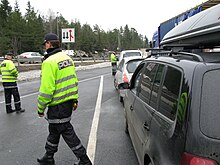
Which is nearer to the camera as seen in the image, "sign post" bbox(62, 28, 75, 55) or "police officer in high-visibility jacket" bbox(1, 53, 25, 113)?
"police officer in high-visibility jacket" bbox(1, 53, 25, 113)

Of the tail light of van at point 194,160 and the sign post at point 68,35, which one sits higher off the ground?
the sign post at point 68,35

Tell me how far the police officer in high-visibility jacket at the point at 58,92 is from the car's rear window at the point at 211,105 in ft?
7.41

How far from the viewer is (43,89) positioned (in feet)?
12.5

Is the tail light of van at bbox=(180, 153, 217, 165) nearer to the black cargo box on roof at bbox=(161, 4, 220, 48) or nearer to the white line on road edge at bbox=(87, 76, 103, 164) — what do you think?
the black cargo box on roof at bbox=(161, 4, 220, 48)

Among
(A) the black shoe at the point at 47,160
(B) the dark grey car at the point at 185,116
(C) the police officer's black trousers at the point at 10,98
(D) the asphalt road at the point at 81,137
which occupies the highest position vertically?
(B) the dark grey car at the point at 185,116

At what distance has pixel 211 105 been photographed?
6.77 ft

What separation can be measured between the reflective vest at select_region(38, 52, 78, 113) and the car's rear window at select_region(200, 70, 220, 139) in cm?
225

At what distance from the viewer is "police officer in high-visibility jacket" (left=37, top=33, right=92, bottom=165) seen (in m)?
3.79

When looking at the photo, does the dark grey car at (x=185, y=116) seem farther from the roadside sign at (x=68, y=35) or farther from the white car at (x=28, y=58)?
the white car at (x=28, y=58)

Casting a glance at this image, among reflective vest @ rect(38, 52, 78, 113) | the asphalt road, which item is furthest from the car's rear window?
the asphalt road

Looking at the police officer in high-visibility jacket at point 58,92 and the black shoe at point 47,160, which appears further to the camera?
the black shoe at point 47,160

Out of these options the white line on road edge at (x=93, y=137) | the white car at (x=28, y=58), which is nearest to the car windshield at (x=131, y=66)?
the white line on road edge at (x=93, y=137)

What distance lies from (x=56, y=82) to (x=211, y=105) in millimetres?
2365

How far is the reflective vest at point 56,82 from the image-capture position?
3.78 meters
